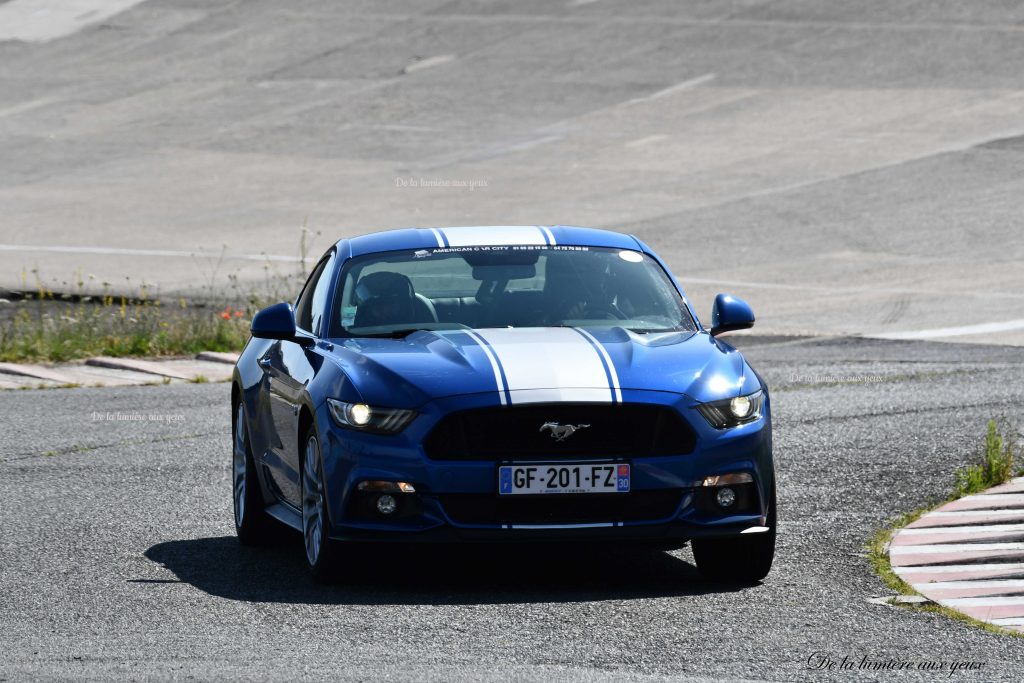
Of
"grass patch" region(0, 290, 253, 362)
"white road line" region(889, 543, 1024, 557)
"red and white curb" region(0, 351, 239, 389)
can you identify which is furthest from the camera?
"grass patch" region(0, 290, 253, 362)

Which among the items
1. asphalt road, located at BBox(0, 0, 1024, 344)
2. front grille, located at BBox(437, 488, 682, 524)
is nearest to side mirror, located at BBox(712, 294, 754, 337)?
front grille, located at BBox(437, 488, 682, 524)

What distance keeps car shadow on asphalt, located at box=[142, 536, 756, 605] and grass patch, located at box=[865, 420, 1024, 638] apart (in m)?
0.69

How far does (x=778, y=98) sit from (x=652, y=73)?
3.79m

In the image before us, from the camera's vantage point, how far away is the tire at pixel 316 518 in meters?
8.09

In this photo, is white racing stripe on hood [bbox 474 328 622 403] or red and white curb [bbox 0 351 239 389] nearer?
white racing stripe on hood [bbox 474 328 622 403]

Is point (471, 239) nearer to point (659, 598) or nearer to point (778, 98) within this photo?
point (659, 598)

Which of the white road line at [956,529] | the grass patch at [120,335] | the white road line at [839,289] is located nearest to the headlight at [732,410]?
the white road line at [956,529]

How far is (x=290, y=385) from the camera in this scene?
8.73 m

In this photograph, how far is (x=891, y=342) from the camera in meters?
18.3

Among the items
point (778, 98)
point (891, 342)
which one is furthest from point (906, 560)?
point (778, 98)

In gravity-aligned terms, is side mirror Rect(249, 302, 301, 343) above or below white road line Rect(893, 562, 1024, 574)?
above

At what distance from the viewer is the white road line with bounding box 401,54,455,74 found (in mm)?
43369

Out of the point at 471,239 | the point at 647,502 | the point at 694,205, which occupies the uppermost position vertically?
the point at 471,239

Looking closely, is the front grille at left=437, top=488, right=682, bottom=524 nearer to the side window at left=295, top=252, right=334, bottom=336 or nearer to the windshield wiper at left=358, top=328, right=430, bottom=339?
the windshield wiper at left=358, top=328, right=430, bottom=339
